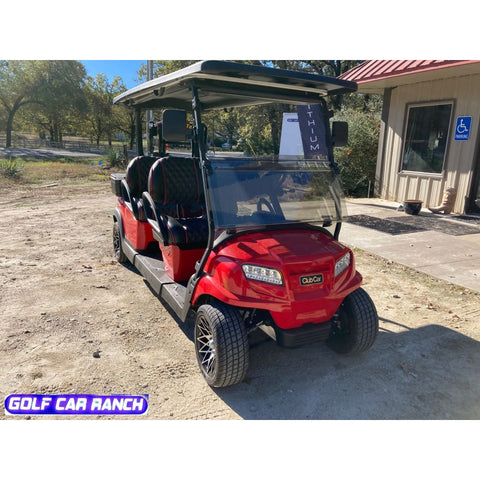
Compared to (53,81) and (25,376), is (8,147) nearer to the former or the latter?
(53,81)

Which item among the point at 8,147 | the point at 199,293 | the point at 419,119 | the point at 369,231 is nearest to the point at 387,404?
the point at 199,293

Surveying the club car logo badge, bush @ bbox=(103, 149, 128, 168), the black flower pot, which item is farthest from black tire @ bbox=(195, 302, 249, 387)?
bush @ bbox=(103, 149, 128, 168)

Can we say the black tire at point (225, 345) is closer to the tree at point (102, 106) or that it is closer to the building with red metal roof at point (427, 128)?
the building with red metal roof at point (427, 128)

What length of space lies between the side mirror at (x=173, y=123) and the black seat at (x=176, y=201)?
1020 millimetres

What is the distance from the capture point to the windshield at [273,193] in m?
2.80

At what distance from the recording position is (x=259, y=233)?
280 centimetres

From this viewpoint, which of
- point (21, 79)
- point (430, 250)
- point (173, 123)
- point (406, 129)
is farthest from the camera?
point (21, 79)

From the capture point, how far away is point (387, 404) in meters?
2.57

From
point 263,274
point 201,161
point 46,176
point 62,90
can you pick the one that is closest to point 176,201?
point 201,161

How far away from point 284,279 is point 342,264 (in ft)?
1.77

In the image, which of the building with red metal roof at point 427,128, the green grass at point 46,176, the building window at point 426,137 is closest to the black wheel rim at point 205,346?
the building with red metal roof at point 427,128

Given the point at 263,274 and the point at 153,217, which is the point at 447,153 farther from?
the point at 263,274

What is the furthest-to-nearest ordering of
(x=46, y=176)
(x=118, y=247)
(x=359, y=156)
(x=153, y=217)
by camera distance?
(x=46, y=176), (x=359, y=156), (x=118, y=247), (x=153, y=217)

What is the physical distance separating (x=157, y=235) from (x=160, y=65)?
23.1 m
